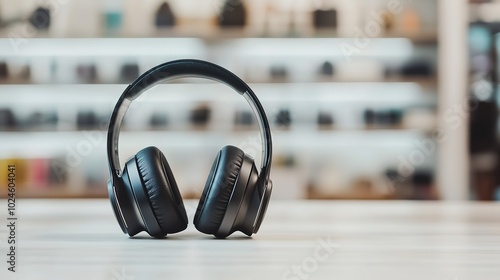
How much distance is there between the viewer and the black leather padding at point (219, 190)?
0.88 meters

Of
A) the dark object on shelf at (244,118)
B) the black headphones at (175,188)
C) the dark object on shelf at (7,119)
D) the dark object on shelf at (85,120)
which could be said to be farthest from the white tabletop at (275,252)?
the dark object on shelf at (7,119)

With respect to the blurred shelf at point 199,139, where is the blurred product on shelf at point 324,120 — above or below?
above

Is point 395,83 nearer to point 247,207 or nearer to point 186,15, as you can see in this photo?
point 186,15

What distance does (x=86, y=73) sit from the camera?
3.42 meters

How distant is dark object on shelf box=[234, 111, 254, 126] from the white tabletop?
2.01m

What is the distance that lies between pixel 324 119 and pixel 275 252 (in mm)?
2677

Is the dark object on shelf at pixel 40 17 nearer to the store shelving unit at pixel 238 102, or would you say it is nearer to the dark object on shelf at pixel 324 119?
the store shelving unit at pixel 238 102

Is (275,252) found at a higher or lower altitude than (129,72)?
lower

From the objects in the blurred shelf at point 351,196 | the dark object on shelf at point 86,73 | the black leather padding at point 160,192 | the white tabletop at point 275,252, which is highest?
the dark object on shelf at point 86,73

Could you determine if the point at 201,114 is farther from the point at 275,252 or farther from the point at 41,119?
the point at 275,252

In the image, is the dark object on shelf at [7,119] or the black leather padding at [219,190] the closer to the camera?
the black leather padding at [219,190]

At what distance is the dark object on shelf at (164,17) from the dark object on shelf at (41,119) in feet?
2.31

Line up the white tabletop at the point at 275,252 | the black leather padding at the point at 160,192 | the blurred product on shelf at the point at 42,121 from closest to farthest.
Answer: the white tabletop at the point at 275,252 < the black leather padding at the point at 160,192 < the blurred product on shelf at the point at 42,121

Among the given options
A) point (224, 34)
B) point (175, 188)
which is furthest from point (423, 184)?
point (175, 188)
